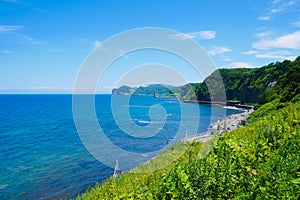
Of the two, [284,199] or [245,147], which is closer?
[284,199]

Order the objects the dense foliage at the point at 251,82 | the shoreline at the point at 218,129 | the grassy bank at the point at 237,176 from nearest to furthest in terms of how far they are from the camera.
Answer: the grassy bank at the point at 237,176, the shoreline at the point at 218,129, the dense foliage at the point at 251,82

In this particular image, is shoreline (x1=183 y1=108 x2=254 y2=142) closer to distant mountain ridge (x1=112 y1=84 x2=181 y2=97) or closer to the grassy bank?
distant mountain ridge (x1=112 y1=84 x2=181 y2=97)

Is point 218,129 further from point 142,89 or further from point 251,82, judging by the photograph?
point 251,82

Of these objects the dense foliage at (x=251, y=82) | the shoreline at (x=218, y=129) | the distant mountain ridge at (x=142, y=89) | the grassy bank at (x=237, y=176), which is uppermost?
the dense foliage at (x=251, y=82)

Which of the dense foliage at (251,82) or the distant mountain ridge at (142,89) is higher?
the dense foliage at (251,82)

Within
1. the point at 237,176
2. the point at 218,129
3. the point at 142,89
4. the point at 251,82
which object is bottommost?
the point at 218,129

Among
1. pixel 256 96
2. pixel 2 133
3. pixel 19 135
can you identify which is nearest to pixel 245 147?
pixel 19 135

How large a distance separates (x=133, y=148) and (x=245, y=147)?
1389 inches

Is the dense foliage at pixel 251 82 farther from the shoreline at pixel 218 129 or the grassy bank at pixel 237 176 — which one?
the grassy bank at pixel 237 176

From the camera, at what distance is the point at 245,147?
20.5ft

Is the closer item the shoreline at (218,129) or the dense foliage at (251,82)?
the shoreline at (218,129)

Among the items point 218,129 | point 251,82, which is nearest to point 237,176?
point 218,129

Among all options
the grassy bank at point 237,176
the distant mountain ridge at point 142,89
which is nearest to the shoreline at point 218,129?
the distant mountain ridge at point 142,89

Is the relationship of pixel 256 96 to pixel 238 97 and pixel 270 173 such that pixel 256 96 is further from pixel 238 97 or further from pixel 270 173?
pixel 270 173
